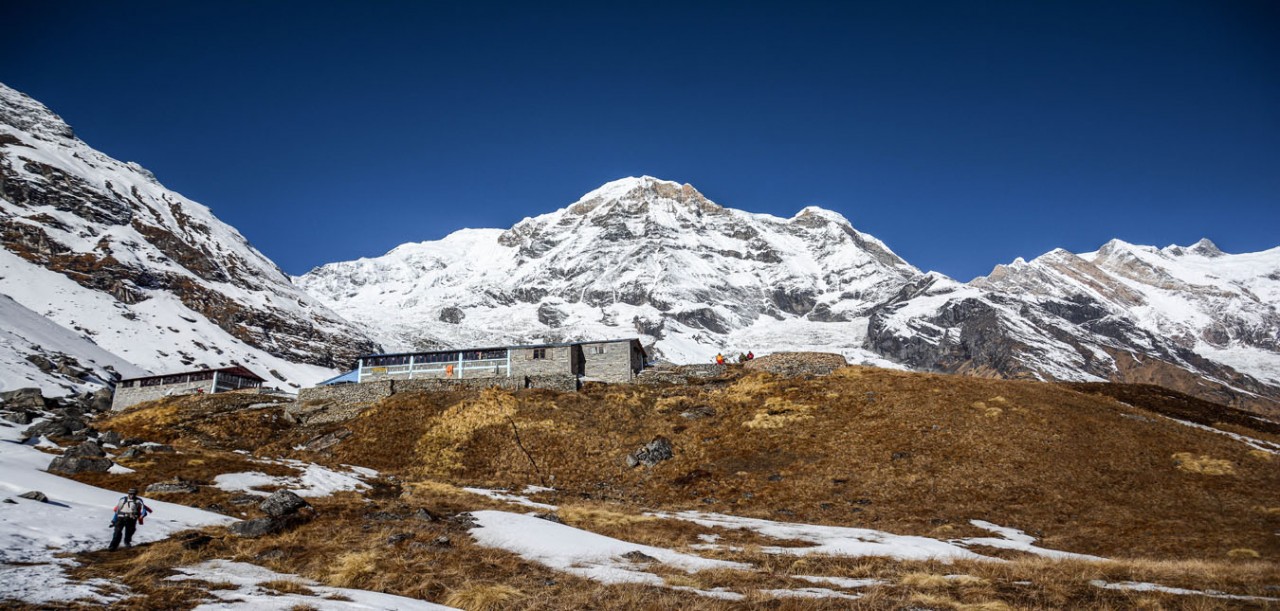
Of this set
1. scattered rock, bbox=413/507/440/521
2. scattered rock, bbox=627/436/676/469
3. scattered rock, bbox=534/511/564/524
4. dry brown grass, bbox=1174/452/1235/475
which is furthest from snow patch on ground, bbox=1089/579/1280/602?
scattered rock, bbox=627/436/676/469

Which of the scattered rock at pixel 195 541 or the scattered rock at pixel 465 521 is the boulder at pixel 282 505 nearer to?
the scattered rock at pixel 195 541

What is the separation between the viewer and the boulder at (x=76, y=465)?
86.7 feet

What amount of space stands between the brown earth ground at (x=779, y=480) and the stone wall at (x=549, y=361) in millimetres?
5077

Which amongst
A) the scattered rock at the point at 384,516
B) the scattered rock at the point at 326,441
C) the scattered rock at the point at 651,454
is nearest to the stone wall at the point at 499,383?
the scattered rock at the point at 326,441

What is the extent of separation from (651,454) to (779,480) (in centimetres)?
893

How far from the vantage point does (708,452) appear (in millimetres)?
40688

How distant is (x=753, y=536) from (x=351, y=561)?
15577 mm

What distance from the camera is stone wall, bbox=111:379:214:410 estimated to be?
69062mm

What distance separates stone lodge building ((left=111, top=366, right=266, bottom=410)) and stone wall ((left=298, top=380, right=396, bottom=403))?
25790mm

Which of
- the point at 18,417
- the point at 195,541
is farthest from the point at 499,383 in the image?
the point at 195,541

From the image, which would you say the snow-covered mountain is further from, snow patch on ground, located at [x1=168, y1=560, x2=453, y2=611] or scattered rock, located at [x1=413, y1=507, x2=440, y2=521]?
snow patch on ground, located at [x1=168, y1=560, x2=453, y2=611]

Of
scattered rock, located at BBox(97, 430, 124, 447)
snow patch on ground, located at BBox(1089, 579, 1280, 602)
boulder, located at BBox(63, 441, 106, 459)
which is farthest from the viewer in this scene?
scattered rock, located at BBox(97, 430, 124, 447)

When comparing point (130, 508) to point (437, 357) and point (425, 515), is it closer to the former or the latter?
point (425, 515)

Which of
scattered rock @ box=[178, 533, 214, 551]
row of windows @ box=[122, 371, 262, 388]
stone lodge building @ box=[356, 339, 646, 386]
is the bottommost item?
scattered rock @ box=[178, 533, 214, 551]
